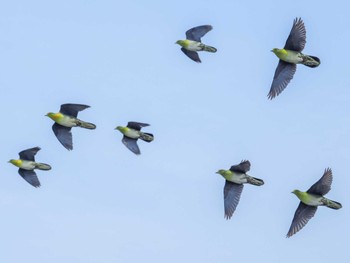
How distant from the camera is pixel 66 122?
9006cm

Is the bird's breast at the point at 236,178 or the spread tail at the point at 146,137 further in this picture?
the spread tail at the point at 146,137

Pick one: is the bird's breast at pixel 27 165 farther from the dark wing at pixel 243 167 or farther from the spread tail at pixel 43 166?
the dark wing at pixel 243 167

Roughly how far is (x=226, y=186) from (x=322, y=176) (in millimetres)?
8476

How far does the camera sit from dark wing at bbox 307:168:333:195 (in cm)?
7888

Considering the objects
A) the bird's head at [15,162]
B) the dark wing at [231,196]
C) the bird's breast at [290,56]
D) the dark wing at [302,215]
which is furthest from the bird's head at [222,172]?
the bird's head at [15,162]

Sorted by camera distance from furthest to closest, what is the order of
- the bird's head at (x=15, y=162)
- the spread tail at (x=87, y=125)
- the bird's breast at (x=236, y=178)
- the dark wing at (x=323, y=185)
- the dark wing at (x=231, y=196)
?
1. the bird's head at (x=15, y=162)
2. the spread tail at (x=87, y=125)
3. the dark wing at (x=231, y=196)
4. the bird's breast at (x=236, y=178)
5. the dark wing at (x=323, y=185)

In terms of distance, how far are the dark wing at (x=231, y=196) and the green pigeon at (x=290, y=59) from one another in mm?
7499

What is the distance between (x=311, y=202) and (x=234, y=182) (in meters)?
7.05

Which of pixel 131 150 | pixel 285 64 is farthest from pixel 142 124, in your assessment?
pixel 285 64

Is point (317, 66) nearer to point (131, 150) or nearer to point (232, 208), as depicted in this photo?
point (232, 208)

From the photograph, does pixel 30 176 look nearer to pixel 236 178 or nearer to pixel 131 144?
pixel 131 144

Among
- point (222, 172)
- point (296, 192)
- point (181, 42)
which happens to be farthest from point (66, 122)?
point (296, 192)

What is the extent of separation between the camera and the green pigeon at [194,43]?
3504 inches

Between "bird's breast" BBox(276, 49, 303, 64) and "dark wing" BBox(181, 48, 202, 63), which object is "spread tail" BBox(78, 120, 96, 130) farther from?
"bird's breast" BBox(276, 49, 303, 64)
